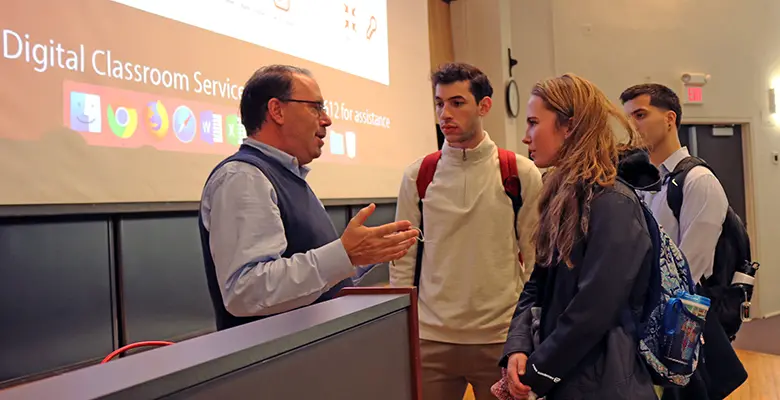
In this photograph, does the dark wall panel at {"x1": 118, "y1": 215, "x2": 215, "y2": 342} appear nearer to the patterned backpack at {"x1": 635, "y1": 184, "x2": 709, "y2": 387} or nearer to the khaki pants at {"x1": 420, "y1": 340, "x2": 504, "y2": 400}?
the khaki pants at {"x1": 420, "y1": 340, "x2": 504, "y2": 400}

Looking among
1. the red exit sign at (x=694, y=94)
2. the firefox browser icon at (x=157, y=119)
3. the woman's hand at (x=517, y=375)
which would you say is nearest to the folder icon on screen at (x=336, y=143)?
the firefox browser icon at (x=157, y=119)

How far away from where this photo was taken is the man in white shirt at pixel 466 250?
1.87 m

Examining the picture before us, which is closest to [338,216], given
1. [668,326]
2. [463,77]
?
[463,77]

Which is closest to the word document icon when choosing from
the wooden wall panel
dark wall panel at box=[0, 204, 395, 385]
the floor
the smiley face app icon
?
dark wall panel at box=[0, 204, 395, 385]

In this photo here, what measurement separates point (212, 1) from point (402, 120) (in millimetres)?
1705

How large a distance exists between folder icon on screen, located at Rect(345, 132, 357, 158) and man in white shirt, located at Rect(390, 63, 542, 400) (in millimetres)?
1311

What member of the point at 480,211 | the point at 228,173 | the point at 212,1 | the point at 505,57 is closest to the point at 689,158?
the point at 480,211

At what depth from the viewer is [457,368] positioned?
187 centimetres

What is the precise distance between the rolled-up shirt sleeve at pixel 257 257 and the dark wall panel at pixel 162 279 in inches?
46.4

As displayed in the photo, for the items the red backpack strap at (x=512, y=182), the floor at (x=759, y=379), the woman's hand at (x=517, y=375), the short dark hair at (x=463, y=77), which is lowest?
the floor at (x=759, y=379)

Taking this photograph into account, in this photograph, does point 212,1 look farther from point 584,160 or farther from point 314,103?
point 584,160

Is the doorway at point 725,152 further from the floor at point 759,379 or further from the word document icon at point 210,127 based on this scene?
the word document icon at point 210,127

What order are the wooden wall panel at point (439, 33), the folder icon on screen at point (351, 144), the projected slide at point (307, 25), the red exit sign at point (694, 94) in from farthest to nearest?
1. the red exit sign at point (694, 94)
2. the wooden wall panel at point (439, 33)
3. the folder icon on screen at point (351, 144)
4. the projected slide at point (307, 25)

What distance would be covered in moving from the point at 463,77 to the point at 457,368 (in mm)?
992
